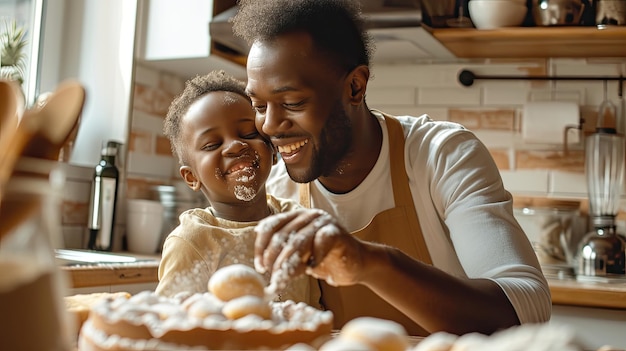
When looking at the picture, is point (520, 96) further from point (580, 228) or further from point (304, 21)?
point (304, 21)

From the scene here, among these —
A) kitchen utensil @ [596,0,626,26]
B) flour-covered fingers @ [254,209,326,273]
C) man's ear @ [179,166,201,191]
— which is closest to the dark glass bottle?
man's ear @ [179,166,201,191]

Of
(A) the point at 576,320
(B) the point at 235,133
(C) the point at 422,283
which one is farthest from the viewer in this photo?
(A) the point at 576,320

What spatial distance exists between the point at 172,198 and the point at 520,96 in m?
1.25

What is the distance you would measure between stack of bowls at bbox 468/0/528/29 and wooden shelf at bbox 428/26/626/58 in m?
0.04

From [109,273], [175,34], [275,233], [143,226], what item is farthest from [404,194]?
[175,34]

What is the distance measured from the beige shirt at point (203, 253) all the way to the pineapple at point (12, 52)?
132 cm

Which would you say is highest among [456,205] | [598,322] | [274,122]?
[274,122]

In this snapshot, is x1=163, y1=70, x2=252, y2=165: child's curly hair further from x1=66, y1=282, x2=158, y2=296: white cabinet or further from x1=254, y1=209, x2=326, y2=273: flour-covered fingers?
x1=254, y1=209, x2=326, y2=273: flour-covered fingers

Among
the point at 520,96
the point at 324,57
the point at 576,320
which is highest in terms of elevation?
the point at 520,96

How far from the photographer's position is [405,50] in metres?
2.71

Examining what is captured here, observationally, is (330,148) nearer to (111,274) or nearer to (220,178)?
(220,178)

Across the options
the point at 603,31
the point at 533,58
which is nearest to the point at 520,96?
the point at 533,58

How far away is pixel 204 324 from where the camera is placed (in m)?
0.64

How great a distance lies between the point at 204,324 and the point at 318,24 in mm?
912
